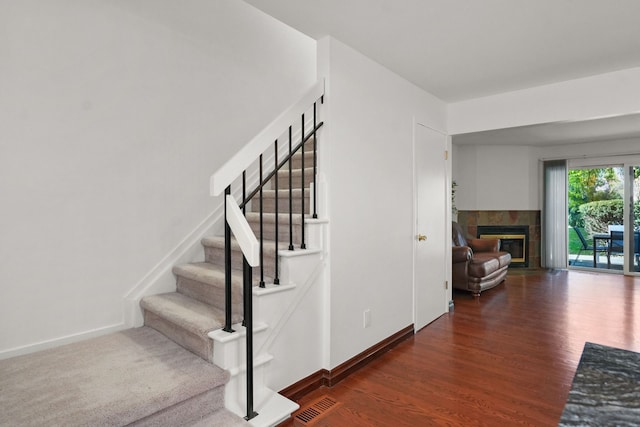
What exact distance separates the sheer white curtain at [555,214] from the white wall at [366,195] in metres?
4.94

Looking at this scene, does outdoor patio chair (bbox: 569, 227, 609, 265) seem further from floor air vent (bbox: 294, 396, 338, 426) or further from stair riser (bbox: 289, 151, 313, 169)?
floor air vent (bbox: 294, 396, 338, 426)

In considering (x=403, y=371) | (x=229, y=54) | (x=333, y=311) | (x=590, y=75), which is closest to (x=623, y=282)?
(x=590, y=75)

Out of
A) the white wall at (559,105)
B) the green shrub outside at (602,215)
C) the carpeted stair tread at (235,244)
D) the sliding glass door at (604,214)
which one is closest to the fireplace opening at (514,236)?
the sliding glass door at (604,214)

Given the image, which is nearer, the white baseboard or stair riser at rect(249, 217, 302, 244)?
the white baseboard

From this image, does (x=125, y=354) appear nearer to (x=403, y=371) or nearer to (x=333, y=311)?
(x=333, y=311)

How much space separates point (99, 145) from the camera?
7.47 ft

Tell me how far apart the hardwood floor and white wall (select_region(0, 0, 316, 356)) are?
1483mm

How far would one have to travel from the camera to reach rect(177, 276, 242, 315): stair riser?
2176 mm

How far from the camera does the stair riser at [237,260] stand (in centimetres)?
236

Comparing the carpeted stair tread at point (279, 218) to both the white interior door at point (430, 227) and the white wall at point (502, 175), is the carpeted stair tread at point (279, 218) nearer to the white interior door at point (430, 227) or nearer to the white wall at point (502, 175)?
the white interior door at point (430, 227)

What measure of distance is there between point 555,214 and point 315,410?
6.68 metres

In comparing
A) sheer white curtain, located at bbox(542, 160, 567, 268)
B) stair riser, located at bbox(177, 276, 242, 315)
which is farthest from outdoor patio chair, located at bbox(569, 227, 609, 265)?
stair riser, located at bbox(177, 276, 242, 315)

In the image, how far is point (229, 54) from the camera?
307 cm

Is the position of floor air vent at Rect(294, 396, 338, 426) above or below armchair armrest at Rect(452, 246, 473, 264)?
below
